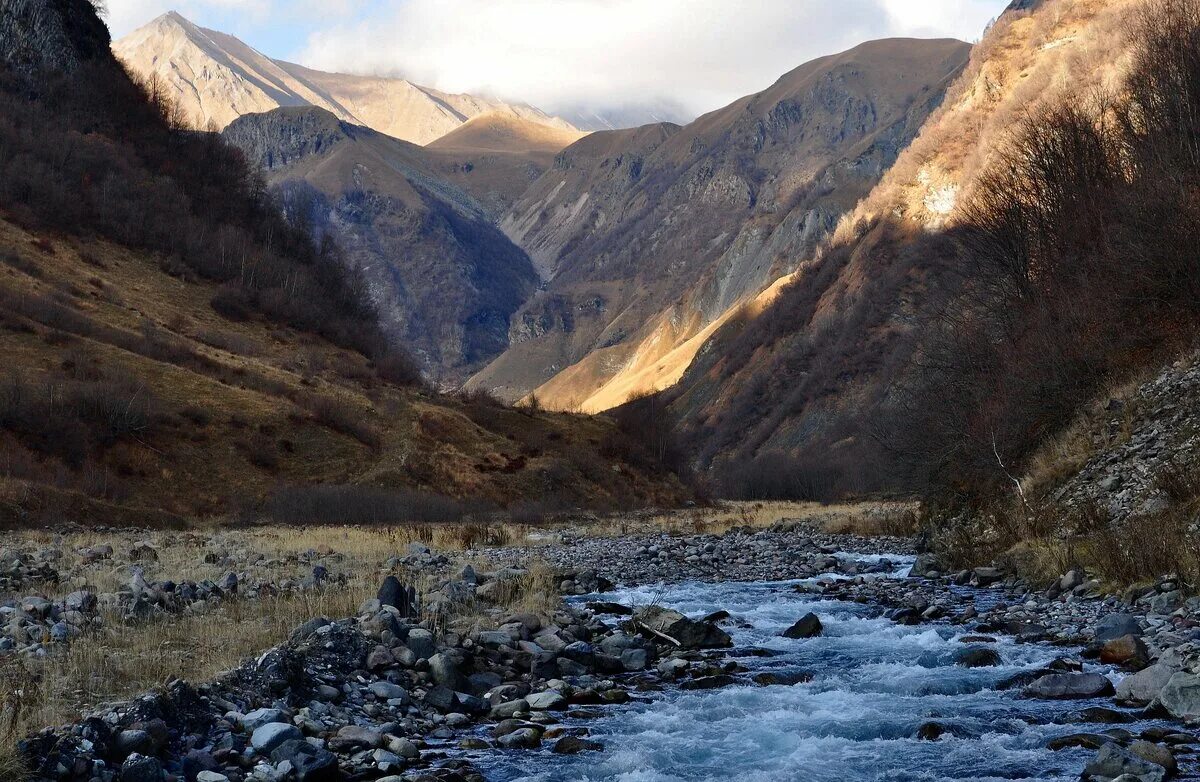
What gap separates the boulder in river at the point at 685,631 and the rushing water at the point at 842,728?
1017 millimetres

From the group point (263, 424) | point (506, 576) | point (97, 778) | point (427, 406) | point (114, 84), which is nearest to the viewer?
point (97, 778)

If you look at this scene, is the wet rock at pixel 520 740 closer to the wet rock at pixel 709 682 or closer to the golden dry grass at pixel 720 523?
the wet rock at pixel 709 682

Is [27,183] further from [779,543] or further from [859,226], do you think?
[859,226]

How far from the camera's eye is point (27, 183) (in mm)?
76062

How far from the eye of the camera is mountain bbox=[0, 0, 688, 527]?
4644 cm

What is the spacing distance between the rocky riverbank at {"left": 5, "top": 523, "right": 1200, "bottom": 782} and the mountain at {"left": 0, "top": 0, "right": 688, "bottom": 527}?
79.4ft

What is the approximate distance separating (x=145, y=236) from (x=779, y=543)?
2573 inches

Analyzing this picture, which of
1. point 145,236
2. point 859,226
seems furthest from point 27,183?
point 859,226

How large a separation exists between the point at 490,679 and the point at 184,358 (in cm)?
5204

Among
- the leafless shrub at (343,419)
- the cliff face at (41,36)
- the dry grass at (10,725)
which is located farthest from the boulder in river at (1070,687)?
the cliff face at (41,36)

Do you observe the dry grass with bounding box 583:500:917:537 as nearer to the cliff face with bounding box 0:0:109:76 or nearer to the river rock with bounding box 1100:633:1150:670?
the river rock with bounding box 1100:633:1150:670

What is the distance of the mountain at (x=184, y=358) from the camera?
46.4 m

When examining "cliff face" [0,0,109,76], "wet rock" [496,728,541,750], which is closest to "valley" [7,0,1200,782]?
"wet rock" [496,728,541,750]

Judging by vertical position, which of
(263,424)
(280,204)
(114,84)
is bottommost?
(263,424)
